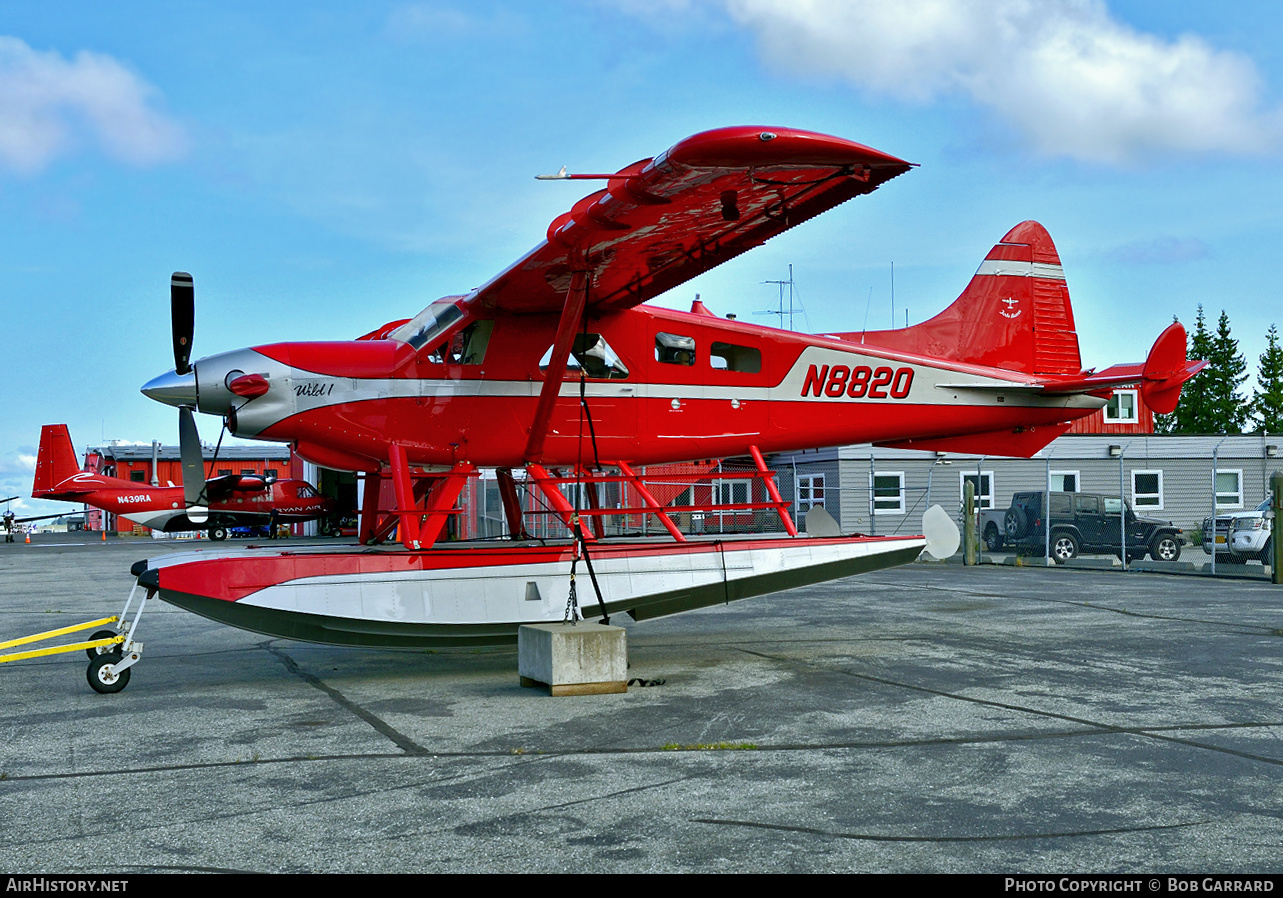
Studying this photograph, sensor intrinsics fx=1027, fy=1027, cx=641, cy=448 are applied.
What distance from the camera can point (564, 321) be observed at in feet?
26.9

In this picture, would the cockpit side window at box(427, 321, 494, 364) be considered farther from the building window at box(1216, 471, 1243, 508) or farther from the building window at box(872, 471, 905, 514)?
the building window at box(1216, 471, 1243, 508)

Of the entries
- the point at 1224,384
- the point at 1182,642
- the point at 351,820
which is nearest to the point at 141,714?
the point at 351,820

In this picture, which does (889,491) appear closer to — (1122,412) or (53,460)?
(1122,412)

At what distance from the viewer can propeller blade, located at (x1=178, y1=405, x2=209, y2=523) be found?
28.5 feet

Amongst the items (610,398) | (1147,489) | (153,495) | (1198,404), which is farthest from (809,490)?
(1198,404)

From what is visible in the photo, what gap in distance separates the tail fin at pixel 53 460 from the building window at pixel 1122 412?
120ft

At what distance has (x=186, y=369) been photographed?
8.59m

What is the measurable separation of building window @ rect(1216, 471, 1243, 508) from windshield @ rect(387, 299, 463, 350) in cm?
2740

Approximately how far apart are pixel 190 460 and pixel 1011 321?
28.1ft

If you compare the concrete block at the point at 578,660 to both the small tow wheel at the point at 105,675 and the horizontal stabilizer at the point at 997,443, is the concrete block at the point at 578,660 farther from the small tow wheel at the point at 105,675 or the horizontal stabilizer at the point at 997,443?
the horizontal stabilizer at the point at 997,443

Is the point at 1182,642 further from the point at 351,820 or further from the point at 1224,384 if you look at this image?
the point at 1224,384

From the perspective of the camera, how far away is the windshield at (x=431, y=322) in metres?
8.93

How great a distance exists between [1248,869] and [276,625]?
20.8 feet

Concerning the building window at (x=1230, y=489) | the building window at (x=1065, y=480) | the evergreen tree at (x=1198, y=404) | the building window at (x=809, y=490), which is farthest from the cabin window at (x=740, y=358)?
the evergreen tree at (x=1198, y=404)
